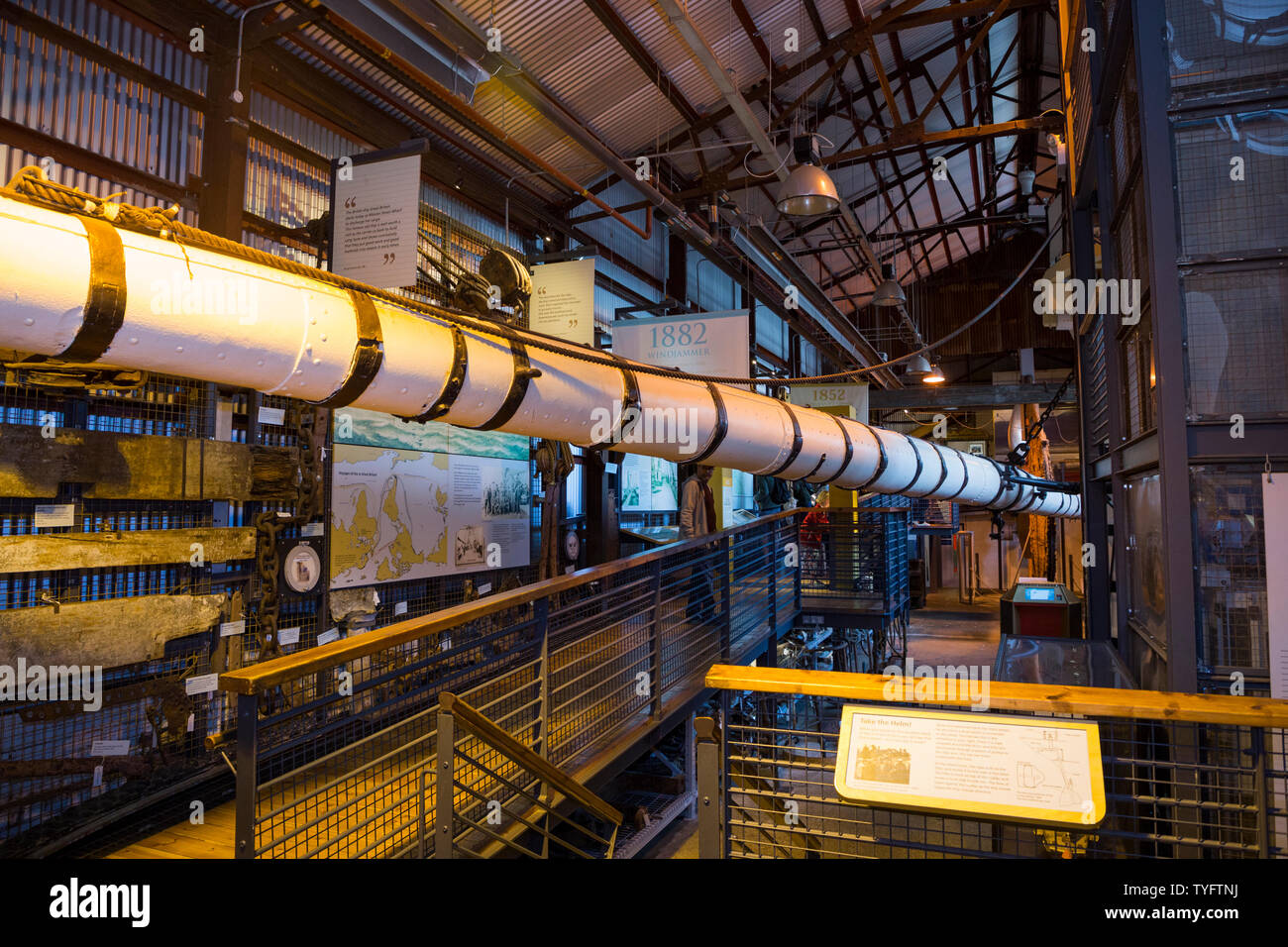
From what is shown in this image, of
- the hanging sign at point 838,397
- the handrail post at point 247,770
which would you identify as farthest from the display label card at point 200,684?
the hanging sign at point 838,397

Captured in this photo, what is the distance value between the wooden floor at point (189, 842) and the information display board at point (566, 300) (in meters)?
4.16

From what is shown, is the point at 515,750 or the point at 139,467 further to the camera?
the point at 139,467

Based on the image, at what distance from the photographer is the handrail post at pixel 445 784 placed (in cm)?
261

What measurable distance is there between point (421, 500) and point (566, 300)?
2.11m

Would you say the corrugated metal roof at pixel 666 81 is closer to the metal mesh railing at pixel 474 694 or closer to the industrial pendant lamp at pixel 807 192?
the industrial pendant lamp at pixel 807 192

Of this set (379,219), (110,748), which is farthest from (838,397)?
(110,748)

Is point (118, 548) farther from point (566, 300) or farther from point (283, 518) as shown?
point (566, 300)

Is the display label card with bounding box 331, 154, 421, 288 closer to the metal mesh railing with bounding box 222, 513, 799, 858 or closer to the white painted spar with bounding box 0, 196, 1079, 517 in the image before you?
the white painted spar with bounding box 0, 196, 1079, 517

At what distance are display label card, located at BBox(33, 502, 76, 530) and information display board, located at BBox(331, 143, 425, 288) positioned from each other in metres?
1.96

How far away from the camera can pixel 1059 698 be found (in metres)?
1.94

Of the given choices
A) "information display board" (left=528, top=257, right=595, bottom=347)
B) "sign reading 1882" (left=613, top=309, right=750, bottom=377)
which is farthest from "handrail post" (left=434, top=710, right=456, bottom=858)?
"information display board" (left=528, top=257, right=595, bottom=347)

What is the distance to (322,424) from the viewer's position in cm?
532

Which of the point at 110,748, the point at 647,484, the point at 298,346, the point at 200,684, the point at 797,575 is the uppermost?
the point at 298,346
